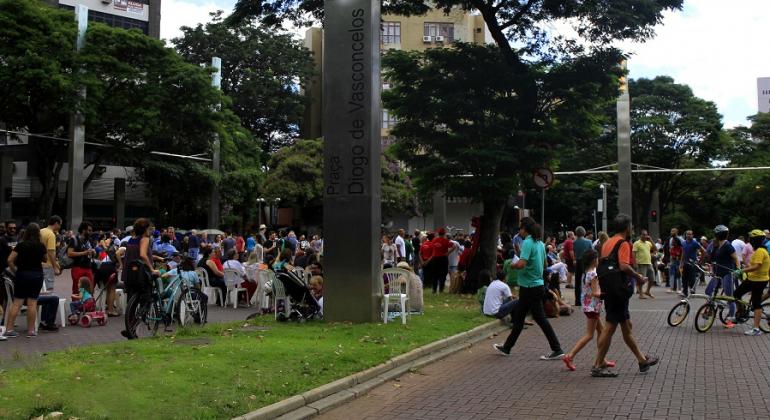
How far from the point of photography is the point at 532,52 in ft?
61.6

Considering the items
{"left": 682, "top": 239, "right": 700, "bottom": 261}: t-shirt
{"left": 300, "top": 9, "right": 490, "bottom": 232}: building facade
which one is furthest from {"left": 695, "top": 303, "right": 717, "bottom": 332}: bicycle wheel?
{"left": 300, "top": 9, "right": 490, "bottom": 232}: building facade

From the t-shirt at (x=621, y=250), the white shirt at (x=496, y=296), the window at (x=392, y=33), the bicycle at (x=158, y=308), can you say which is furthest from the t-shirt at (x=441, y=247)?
the window at (x=392, y=33)

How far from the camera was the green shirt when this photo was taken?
29.8 feet

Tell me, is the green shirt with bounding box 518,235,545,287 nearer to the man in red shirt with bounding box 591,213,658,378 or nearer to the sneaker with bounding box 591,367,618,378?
the man in red shirt with bounding box 591,213,658,378

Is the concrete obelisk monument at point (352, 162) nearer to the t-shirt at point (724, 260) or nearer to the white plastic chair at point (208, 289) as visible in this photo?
the white plastic chair at point (208, 289)

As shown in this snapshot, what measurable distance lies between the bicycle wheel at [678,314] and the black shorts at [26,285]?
10665mm

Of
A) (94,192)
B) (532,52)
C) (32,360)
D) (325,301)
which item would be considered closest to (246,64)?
(94,192)

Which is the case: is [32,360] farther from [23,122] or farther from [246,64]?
[246,64]

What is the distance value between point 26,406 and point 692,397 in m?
6.20

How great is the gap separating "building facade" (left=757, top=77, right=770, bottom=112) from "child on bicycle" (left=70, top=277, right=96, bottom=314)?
102893mm

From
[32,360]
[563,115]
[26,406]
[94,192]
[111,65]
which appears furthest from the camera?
[94,192]

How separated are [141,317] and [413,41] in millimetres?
48003

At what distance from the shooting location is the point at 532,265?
908cm

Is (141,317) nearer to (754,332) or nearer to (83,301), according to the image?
(83,301)
